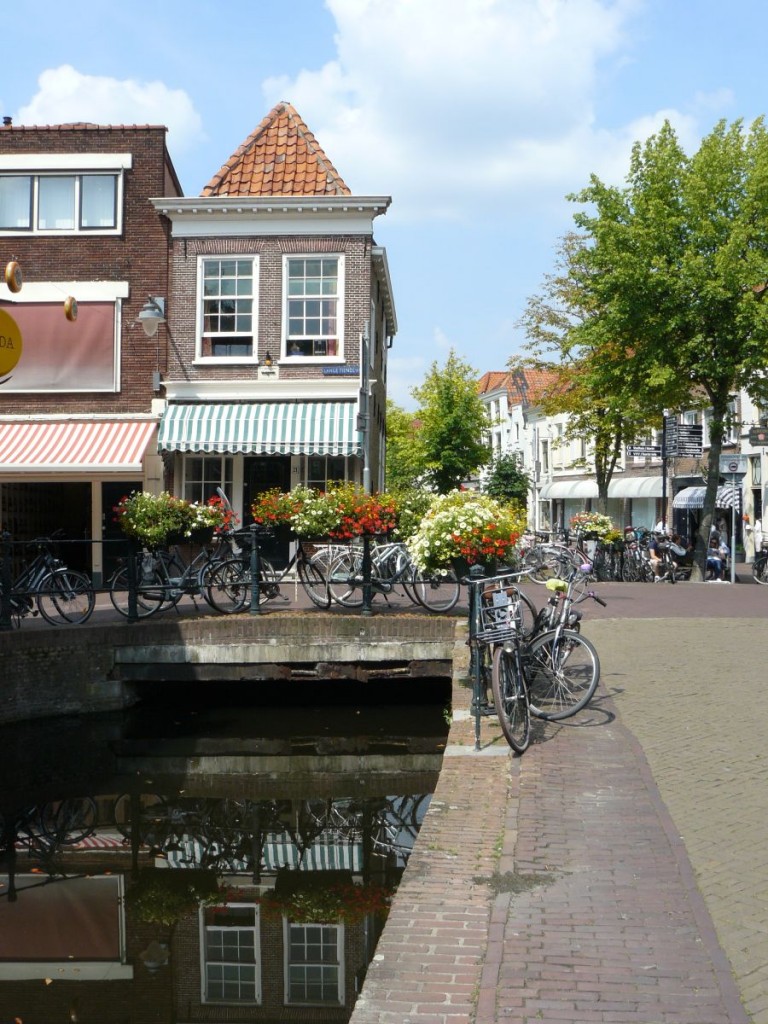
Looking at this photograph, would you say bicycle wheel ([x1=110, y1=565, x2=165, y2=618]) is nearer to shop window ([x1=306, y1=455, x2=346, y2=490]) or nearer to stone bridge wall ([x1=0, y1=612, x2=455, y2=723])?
stone bridge wall ([x1=0, y1=612, x2=455, y2=723])

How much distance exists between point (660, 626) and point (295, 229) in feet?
35.1

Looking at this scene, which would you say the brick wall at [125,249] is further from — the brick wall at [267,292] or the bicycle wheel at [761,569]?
the bicycle wheel at [761,569]

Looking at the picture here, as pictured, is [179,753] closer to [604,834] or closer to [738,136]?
[604,834]

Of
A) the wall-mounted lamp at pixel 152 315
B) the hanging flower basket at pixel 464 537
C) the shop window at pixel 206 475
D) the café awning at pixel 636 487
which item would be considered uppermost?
the wall-mounted lamp at pixel 152 315

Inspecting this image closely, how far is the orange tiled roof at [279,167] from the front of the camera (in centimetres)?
2092

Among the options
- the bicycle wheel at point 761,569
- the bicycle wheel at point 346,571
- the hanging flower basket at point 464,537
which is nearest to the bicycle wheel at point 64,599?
the bicycle wheel at point 346,571

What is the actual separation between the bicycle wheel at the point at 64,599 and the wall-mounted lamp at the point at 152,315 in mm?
6814

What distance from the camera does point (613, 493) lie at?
157 ft

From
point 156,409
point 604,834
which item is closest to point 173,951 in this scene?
point 604,834

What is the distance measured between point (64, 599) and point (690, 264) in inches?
685

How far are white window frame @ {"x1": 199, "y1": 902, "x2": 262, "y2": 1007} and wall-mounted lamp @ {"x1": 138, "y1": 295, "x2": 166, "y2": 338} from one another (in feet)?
45.9

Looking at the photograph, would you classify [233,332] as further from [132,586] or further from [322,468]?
[132,586]

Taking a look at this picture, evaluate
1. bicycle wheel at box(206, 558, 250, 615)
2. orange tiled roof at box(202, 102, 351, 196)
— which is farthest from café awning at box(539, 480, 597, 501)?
bicycle wheel at box(206, 558, 250, 615)

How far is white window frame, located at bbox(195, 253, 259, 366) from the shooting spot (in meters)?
20.5
